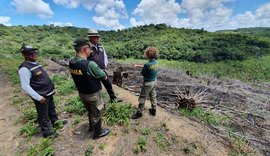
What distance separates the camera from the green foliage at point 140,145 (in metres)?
4.00

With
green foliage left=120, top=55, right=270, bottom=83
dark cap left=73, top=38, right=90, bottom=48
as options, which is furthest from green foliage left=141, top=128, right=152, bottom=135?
green foliage left=120, top=55, right=270, bottom=83

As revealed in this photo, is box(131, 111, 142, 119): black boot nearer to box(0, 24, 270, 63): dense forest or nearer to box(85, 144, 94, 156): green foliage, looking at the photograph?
box(85, 144, 94, 156): green foliage

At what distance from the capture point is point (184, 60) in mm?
29969

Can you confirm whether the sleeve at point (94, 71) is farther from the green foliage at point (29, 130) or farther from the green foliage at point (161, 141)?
the green foliage at point (29, 130)

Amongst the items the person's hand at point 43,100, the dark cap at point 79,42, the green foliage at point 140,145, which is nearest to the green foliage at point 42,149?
the person's hand at point 43,100

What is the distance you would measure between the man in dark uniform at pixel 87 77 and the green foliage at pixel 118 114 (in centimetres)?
75

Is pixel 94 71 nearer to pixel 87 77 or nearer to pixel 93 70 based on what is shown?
pixel 93 70

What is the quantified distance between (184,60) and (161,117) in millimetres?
25791

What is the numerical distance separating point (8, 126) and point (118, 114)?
104 inches

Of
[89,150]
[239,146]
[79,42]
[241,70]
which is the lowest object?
[241,70]

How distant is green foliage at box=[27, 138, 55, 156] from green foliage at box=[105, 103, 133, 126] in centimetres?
123

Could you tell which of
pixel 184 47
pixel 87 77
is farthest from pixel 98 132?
pixel 184 47

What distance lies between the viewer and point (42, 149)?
3.99m

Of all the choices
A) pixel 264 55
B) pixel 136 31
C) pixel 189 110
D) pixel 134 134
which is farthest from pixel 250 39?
pixel 134 134
